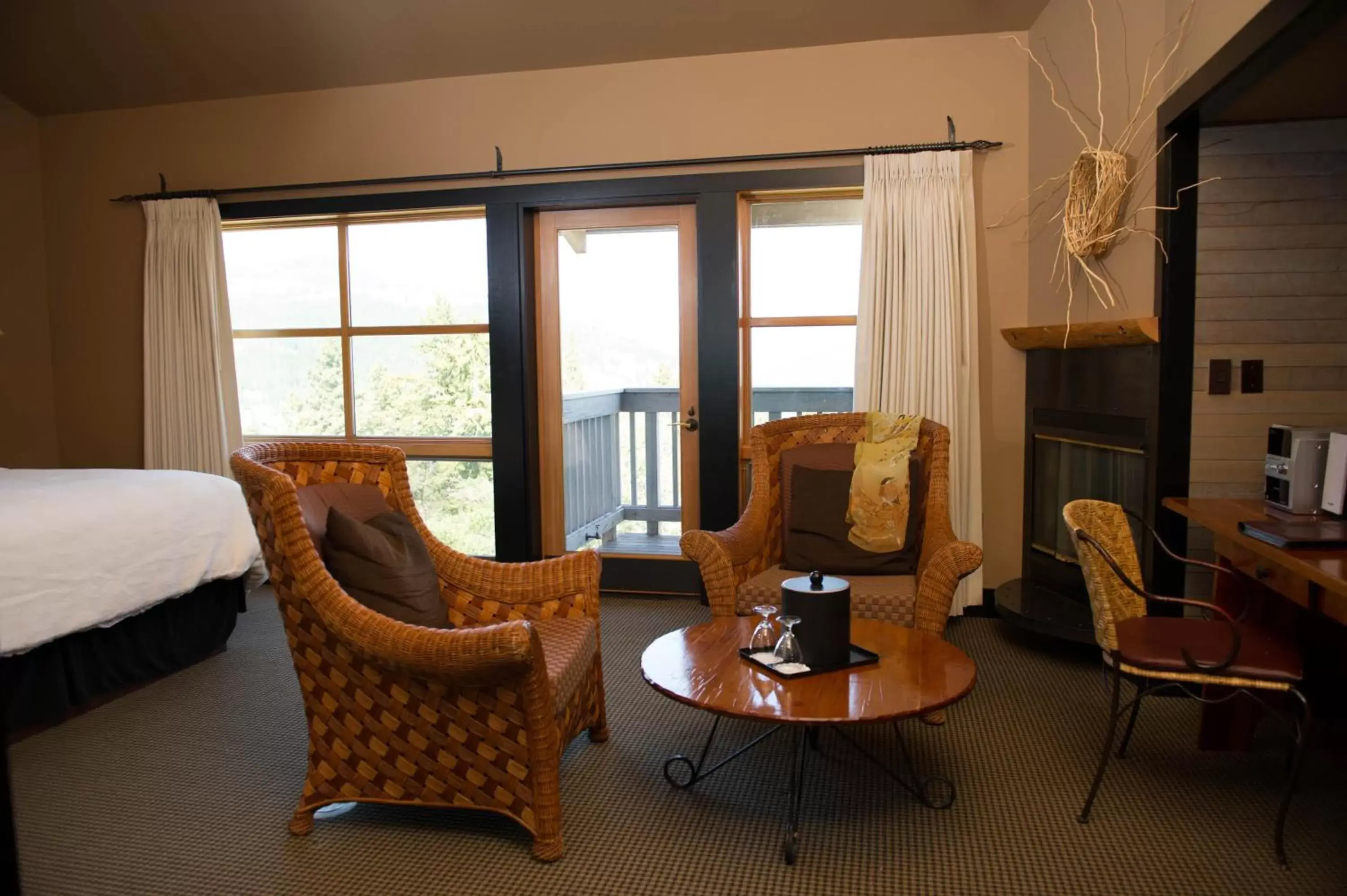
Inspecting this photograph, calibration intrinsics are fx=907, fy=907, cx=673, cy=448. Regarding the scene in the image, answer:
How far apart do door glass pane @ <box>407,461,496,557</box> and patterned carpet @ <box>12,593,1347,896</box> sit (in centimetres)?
178

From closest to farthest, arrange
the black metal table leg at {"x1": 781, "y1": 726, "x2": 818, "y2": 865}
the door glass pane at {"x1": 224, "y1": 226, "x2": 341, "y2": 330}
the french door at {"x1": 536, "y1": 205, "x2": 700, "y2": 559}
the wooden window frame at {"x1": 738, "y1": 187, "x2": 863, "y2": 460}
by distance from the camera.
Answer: the black metal table leg at {"x1": 781, "y1": 726, "x2": 818, "y2": 865} < the wooden window frame at {"x1": 738, "y1": 187, "x2": 863, "y2": 460} < the french door at {"x1": 536, "y1": 205, "x2": 700, "y2": 559} < the door glass pane at {"x1": 224, "y1": 226, "x2": 341, "y2": 330}

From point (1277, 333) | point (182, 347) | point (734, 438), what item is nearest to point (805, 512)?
point (734, 438)

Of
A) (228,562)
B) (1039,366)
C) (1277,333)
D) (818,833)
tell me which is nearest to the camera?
(818,833)

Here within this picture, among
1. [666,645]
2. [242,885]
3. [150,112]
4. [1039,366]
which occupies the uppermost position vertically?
[150,112]

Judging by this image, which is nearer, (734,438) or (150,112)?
(734,438)

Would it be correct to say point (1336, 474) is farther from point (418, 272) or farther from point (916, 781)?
point (418, 272)

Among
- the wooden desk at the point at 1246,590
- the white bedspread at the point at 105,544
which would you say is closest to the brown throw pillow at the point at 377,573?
the white bedspread at the point at 105,544

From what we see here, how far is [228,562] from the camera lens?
348 centimetres

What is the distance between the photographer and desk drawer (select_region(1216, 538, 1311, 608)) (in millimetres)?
2223

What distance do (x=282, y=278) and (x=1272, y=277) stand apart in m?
4.47

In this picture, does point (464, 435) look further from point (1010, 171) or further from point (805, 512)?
point (1010, 171)

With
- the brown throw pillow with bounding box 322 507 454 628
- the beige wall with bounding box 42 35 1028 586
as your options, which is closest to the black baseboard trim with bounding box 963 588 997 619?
the beige wall with bounding box 42 35 1028 586

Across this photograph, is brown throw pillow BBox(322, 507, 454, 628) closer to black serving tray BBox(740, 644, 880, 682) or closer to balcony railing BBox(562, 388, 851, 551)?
black serving tray BBox(740, 644, 880, 682)

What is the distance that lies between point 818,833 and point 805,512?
1.33m
